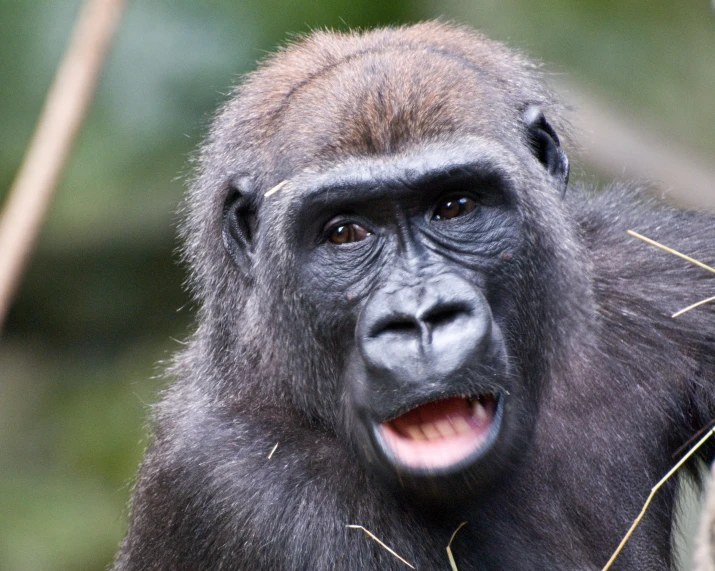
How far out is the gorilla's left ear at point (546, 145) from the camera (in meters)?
4.73

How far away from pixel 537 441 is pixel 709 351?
1.01 m

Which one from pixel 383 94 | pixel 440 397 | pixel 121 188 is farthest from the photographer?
pixel 121 188

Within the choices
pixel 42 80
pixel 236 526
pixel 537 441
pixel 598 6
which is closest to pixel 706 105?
pixel 598 6

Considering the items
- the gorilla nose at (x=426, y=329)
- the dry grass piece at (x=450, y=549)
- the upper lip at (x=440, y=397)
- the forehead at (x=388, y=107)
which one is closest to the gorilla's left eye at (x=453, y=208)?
the forehead at (x=388, y=107)

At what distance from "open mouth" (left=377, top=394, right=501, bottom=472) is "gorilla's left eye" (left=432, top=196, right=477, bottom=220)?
0.86 meters

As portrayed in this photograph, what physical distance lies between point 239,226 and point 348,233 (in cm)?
62

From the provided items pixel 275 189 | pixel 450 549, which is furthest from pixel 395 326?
pixel 450 549

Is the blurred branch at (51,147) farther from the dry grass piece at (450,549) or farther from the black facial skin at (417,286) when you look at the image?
the dry grass piece at (450,549)

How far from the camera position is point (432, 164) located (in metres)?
4.23

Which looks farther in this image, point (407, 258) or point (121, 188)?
point (121, 188)

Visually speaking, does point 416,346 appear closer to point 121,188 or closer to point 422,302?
point 422,302

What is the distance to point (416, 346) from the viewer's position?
3.69 metres

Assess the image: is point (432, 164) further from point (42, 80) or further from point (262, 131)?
point (42, 80)

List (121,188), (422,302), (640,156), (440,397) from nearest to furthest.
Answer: (440,397)
(422,302)
(121,188)
(640,156)
